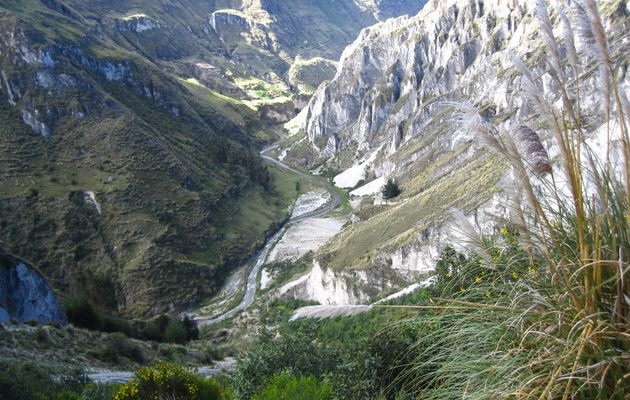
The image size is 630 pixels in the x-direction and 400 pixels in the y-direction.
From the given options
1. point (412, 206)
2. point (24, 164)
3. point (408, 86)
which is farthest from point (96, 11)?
point (412, 206)

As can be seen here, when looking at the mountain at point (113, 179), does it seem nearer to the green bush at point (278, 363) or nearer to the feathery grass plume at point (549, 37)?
the green bush at point (278, 363)

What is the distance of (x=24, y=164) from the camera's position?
5447 cm

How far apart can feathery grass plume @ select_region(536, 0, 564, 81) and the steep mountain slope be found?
1177mm

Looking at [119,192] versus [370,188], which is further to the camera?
[370,188]

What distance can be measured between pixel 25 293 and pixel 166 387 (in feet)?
73.9

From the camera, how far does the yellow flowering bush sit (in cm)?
768

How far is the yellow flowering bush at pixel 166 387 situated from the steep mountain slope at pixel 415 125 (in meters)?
5.35

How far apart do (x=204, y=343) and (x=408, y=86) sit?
81.6 meters

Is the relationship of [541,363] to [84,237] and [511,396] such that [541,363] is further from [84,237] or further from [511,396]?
[84,237]

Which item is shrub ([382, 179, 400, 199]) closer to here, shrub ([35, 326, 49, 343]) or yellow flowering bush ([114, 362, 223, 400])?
shrub ([35, 326, 49, 343])

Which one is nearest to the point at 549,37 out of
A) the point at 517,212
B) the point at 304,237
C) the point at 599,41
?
the point at 599,41

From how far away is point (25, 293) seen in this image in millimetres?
25891

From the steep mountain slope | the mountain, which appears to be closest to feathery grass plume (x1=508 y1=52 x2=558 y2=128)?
the steep mountain slope

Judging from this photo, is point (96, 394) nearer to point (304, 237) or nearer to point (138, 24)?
point (304, 237)
